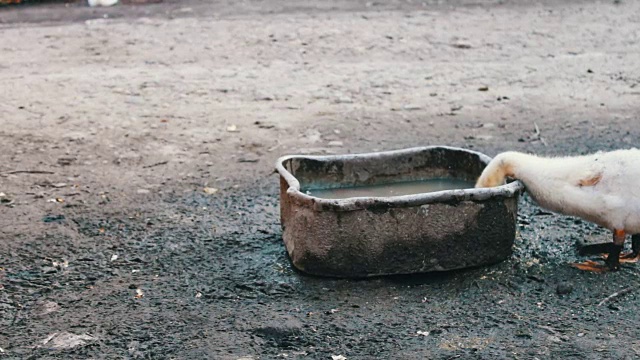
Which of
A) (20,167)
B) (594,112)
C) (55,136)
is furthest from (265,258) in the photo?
(594,112)

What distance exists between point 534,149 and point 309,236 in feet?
10.2

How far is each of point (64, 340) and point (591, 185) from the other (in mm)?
2737

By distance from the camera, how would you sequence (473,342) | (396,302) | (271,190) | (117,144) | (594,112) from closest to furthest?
(473,342), (396,302), (271,190), (117,144), (594,112)

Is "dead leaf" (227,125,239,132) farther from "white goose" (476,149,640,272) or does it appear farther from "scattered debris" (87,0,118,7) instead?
"scattered debris" (87,0,118,7)

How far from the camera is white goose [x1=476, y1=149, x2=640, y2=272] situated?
179 inches

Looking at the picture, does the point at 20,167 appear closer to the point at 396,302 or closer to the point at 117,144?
the point at 117,144

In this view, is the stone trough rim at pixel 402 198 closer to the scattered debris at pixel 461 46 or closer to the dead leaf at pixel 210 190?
the dead leaf at pixel 210 190

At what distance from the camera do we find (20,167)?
6488 millimetres

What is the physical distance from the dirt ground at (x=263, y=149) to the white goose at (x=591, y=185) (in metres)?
0.28

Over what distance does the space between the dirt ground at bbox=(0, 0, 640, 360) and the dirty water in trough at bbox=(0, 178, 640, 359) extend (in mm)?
14

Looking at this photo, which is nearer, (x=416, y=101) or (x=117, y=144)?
(x=117, y=144)

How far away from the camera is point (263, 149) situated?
277 inches

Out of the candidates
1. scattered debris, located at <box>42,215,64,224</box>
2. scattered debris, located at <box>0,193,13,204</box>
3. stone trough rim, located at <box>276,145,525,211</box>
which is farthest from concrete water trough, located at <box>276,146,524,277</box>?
scattered debris, located at <box>0,193,13,204</box>

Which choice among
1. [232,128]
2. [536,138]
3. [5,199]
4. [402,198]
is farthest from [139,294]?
[536,138]
